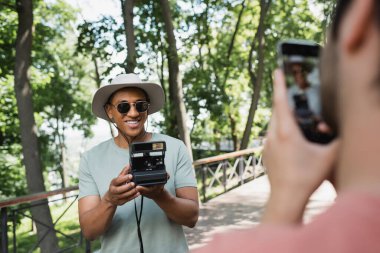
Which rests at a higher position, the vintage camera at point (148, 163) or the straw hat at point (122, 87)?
the straw hat at point (122, 87)

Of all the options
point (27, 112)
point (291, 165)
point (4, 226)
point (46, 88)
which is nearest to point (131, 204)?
point (291, 165)

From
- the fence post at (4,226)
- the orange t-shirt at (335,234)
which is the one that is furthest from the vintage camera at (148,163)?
the fence post at (4,226)

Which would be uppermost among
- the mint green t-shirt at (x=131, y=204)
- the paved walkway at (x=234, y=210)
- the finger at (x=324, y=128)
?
the finger at (x=324, y=128)

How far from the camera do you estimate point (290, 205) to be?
64cm

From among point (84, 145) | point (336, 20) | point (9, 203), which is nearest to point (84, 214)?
point (336, 20)

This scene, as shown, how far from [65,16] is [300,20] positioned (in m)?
11.1

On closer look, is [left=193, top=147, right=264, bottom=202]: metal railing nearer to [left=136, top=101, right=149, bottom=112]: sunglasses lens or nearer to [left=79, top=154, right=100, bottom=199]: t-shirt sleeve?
[left=136, top=101, right=149, bottom=112]: sunglasses lens

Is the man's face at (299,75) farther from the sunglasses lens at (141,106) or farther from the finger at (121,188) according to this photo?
the sunglasses lens at (141,106)

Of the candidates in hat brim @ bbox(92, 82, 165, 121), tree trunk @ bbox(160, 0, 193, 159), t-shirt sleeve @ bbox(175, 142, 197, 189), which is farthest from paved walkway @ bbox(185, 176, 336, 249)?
t-shirt sleeve @ bbox(175, 142, 197, 189)

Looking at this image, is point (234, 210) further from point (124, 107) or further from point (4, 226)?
point (124, 107)

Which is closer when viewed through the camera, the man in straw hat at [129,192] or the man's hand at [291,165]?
the man's hand at [291,165]

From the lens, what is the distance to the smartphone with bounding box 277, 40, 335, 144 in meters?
0.63

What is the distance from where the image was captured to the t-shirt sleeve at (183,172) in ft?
7.30

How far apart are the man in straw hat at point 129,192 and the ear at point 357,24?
145cm
